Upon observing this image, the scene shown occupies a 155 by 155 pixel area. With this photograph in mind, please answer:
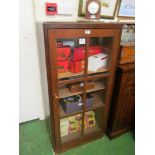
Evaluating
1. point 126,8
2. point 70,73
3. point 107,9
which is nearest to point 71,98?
point 70,73

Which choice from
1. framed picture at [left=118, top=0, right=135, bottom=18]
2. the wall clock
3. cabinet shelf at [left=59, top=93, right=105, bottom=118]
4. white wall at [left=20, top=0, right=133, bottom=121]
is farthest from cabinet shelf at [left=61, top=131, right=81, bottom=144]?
framed picture at [left=118, top=0, right=135, bottom=18]

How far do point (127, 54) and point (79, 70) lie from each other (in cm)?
53

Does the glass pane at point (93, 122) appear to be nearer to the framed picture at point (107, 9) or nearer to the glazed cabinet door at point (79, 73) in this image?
the glazed cabinet door at point (79, 73)

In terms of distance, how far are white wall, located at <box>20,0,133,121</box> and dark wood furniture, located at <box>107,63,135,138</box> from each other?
70cm

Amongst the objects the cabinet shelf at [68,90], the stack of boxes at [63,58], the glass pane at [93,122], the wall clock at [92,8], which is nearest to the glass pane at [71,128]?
the glass pane at [93,122]

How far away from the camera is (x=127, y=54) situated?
1.45 m

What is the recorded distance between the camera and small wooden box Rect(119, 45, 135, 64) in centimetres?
141

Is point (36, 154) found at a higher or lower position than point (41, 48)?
lower

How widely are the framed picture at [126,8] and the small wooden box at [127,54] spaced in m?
0.51
